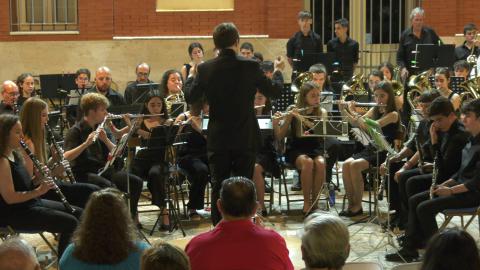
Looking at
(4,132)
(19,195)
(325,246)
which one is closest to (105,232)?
(325,246)

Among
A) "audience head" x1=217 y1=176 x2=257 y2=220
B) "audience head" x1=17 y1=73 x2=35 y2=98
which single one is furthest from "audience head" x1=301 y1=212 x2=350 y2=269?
"audience head" x1=17 y1=73 x2=35 y2=98

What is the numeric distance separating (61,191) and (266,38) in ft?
27.0

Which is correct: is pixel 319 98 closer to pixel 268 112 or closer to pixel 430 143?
pixel 268 112

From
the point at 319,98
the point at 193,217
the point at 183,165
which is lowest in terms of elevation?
the point at 193,217

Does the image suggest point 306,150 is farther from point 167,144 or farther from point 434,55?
point 434,55

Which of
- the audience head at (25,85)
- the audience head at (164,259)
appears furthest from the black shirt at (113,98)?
the audience head at (164,259)

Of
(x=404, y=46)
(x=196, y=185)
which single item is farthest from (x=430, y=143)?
(x=404, y=46)

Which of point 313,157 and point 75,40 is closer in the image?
point 313,157

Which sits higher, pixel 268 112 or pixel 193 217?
pixel 268 112

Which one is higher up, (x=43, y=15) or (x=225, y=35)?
(x=43, y=15)

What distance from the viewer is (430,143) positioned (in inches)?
292

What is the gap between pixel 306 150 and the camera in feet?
29.5

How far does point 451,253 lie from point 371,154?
5.49 meters

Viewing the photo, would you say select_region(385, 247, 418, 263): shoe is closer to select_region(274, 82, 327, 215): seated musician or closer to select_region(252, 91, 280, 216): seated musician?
select_region(274, 82, 327, 215): seated musician
